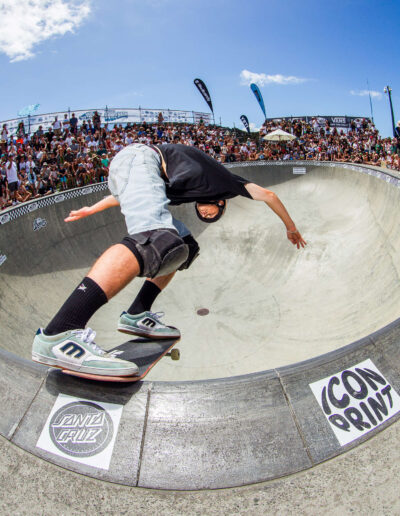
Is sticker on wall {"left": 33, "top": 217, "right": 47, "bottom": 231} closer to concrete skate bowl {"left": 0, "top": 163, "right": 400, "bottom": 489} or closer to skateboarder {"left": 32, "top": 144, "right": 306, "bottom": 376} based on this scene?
concrete skate bowl {"left": 0, "top": 163, "right": 400, "bottom": 489}

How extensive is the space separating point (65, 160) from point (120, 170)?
1307 centimetres

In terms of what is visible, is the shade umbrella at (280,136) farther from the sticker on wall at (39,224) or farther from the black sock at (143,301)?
the black sock at (143,301)

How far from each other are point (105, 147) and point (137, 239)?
1586cm

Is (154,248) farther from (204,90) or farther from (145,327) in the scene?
(204,90)

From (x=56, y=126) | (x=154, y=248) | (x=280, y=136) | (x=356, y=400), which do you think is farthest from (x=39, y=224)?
(x=280, y=136)

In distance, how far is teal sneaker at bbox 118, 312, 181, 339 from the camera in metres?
3.09

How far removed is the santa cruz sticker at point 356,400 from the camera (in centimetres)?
221

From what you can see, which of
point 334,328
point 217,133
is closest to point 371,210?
point 334,328

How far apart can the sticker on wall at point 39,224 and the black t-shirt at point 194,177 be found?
6.58 meters

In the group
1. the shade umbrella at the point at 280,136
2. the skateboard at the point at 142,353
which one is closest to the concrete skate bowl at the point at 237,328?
the skateboard at the point at 142,353

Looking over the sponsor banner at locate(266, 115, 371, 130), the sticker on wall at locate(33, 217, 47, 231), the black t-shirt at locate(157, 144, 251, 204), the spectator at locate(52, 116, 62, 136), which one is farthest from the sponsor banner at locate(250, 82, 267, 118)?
the black t-shirt at locate(157, 144, 251, 204)

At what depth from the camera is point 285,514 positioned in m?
1.78

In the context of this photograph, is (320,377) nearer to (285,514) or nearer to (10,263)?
(285,514)

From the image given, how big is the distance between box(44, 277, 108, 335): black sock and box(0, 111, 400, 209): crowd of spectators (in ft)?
33.6
